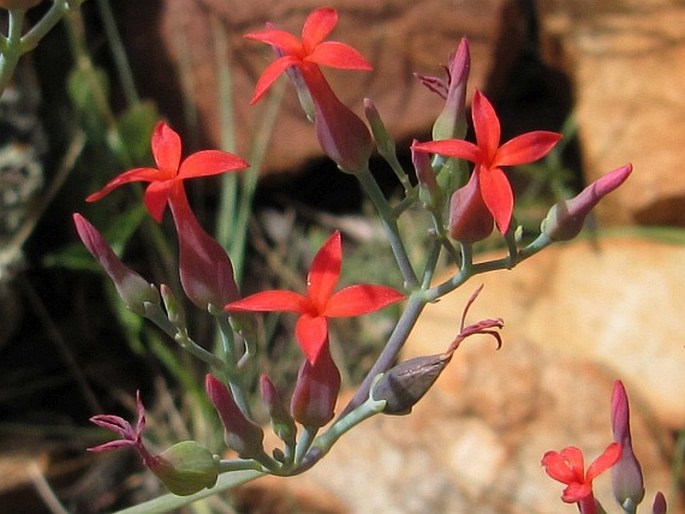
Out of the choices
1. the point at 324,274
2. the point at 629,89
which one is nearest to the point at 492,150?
the point at 324,274

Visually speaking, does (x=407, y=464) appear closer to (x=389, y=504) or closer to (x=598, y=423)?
(x=389, y=504)

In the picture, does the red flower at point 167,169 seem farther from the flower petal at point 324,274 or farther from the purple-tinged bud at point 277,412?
the purple-tinged bud at point 277,412

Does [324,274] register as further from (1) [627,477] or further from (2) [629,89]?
(2) [629,89]

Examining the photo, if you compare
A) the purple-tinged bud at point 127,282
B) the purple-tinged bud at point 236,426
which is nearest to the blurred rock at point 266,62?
the purple-tinged bud at point 127,282

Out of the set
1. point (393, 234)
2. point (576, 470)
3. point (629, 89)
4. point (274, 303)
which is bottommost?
point (629, 89)

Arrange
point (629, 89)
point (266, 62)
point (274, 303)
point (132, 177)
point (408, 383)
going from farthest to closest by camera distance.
→ point (629, 89)
point (266, 62)
point (408, 383)
point (132, 177)
point (274, 303)

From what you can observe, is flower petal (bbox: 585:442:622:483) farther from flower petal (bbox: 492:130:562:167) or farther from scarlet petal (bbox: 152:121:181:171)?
Answer: scarlet petal (bbox: 152:121:181:171)

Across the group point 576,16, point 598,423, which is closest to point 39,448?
point 598,423
